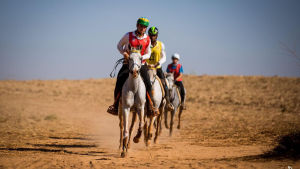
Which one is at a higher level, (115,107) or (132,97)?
(132,97)

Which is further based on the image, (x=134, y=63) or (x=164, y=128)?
(x=164, y=128)

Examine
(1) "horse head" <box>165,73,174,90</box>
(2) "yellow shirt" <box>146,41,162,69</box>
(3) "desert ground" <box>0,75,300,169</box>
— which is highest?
(2) "yellow shirt" <box>146,41,162,69</box>

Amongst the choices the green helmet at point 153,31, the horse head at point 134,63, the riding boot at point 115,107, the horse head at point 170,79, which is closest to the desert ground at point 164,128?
the riding boot at point 115,107

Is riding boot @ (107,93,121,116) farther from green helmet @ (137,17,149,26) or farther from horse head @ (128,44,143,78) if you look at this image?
green helmet @ (137,17,149,26)

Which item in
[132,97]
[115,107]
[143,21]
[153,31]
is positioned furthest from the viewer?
[153,31]

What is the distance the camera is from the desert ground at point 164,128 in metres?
7.53

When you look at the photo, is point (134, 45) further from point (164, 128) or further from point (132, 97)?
point (164, 128)

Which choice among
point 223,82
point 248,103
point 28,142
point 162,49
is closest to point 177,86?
point 162,49

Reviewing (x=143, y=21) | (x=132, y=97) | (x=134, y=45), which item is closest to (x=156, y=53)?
(x=134, y=45)

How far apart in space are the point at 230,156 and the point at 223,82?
1536 inches

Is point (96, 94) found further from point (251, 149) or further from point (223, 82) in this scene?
point (251, 149)

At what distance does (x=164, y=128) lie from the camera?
709 inches

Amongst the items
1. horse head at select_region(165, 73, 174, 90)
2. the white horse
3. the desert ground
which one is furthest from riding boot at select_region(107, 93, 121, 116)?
horse head at select_region(165, 73, 174, 90)

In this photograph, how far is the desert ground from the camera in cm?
753
